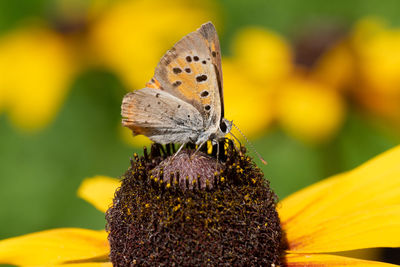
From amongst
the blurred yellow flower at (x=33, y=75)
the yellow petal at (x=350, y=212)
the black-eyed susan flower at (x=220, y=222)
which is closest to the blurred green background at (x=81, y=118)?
the blurred yellow flower at (x=33, y=75)

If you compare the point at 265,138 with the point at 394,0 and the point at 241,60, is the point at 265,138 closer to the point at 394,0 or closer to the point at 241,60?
the point at 241,60

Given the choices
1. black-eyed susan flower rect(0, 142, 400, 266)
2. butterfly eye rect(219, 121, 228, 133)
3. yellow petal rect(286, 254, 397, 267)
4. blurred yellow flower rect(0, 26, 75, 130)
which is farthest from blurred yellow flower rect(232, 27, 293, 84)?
Answer: yellow petal rect(286, 254, 397, 267)

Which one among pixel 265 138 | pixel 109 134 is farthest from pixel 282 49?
pixel 109 134

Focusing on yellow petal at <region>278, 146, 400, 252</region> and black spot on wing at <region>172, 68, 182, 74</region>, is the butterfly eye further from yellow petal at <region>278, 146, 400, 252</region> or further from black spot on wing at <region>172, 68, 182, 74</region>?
yellow petal at <region>278, 146, 400, 252</region>

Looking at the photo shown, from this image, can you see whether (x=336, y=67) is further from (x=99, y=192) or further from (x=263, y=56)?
(x=99, y=192)

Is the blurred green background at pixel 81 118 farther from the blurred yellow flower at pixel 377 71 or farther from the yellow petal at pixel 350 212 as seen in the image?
the yellow petal at pixel 350 212
